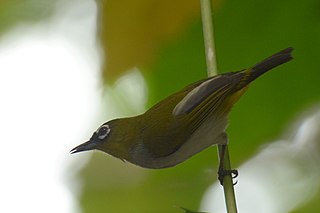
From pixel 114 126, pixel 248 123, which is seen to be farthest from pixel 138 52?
pixel 114 126

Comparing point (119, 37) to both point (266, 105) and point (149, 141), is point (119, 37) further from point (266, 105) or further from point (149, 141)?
point (149, 141)

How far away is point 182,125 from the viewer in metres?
0.47

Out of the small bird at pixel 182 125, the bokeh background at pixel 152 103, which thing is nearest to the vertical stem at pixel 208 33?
the small bird at pixel 182 125

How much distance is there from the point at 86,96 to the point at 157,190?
0.49 feet

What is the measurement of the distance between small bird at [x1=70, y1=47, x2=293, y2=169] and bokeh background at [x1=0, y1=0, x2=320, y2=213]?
286 mm

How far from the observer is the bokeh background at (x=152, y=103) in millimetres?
768

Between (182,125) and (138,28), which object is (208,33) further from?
(138,28)

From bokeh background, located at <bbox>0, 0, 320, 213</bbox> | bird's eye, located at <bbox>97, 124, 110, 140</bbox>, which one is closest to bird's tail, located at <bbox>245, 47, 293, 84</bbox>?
bird's eye, located at <bbox>97, 124, 110, 140</bbox>

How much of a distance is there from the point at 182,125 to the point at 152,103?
1.06ft

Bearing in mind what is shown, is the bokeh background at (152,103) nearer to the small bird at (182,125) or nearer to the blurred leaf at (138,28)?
the blurred leaf at (138,28)

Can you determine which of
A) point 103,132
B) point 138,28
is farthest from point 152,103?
point 103,132

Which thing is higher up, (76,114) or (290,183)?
(76,114)

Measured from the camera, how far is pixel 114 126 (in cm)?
49

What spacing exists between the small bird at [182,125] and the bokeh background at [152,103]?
29 cm
